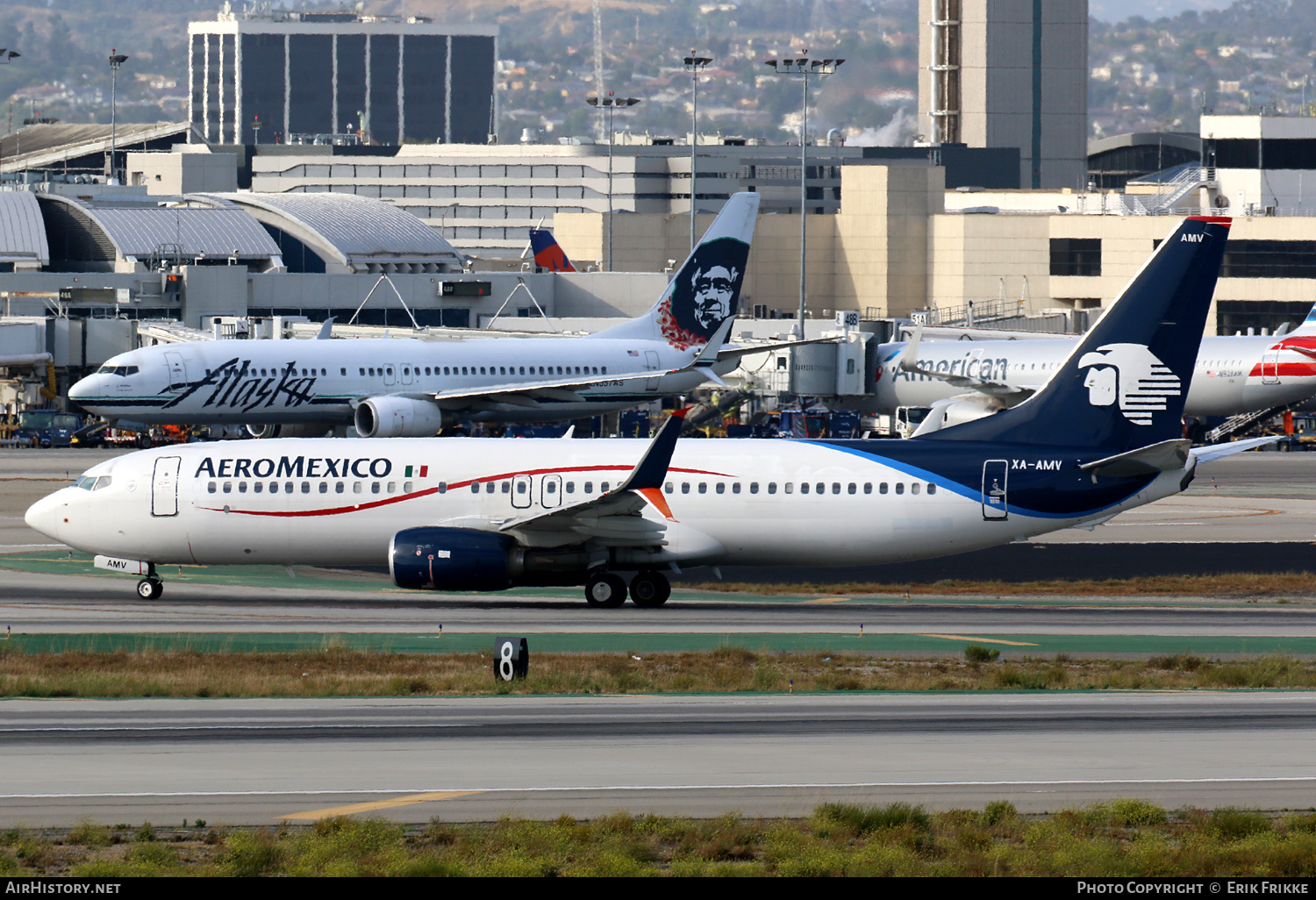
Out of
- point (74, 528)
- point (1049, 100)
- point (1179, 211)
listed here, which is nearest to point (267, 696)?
point (74, 528)

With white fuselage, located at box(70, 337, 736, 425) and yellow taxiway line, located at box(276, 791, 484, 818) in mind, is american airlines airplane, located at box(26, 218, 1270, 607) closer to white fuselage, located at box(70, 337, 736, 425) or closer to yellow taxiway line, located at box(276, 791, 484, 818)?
yellow taxiway line, located at box(276, 791, 484, 818)

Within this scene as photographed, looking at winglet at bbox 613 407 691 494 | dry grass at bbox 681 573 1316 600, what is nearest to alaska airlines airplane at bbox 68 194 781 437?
dry grass at bbox 681 573 1316 600

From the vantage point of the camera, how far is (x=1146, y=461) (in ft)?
121

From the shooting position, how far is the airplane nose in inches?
1550

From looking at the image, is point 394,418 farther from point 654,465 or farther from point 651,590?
point 654,465

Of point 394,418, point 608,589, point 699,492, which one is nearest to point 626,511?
point 699,492

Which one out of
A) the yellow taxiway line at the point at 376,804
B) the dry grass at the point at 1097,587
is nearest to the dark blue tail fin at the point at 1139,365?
the dry grass at the point at 1097,587

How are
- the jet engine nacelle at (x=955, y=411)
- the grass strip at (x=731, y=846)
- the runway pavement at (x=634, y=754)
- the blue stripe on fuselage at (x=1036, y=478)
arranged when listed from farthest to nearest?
1. the jet engine nacelle at (x=955, y=411)
2. the blue stripe on fuselage at (x=1036, y=478)
3. the runway pavement at (x=634, y=754)
4. the grass strip at (x=731, y=846)

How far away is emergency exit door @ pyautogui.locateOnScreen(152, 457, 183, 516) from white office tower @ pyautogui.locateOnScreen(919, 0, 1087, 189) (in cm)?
Answer: 16066

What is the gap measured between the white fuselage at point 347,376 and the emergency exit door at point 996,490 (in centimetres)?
3403

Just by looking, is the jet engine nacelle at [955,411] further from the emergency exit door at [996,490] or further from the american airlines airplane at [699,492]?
the emergency exit door at [996,490]

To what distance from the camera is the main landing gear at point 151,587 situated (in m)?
39.6

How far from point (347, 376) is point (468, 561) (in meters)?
33.6
